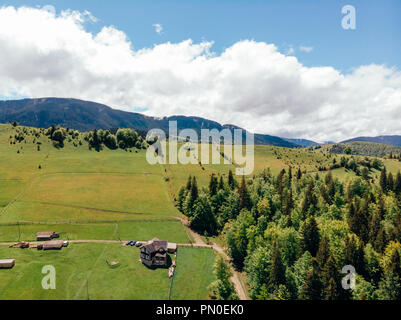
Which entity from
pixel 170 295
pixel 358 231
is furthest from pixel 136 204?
pixel 358 231

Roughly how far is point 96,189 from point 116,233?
42.1m

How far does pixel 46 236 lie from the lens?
73.9 m

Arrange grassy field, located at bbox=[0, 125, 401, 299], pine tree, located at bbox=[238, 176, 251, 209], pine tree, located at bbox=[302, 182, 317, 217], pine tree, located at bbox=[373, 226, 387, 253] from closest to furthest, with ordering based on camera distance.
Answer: grassy field, located at bbox=[0, 125, 401, 299] < pine tree, located at bbox=[373, 226, 387, 253] < pine tree, located at bbox=[302, 182, 317, 217] < pine tree, located at bbox=[238, 176, 251, 209]

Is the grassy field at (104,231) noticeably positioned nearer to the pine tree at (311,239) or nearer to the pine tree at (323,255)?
the pine tree at (311,239)

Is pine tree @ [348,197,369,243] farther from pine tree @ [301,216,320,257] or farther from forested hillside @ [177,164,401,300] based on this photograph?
pine tree @ [301,216,320,257]

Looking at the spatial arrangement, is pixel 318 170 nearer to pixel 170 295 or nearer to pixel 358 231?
pixel 358 231

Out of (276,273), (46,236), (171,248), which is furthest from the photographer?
(171,248)

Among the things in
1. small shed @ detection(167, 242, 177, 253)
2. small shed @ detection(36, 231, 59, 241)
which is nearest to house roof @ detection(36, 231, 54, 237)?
small shed @ detection(36, 231, 59, 241)

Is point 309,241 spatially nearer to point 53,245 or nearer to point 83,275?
point 83,275

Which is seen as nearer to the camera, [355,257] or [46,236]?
[355,257]

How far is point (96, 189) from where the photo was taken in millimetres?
114875

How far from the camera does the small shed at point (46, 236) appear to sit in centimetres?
7362

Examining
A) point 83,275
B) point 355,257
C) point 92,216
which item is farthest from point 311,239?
point 92,216

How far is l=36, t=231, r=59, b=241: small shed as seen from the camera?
73.6 metres
